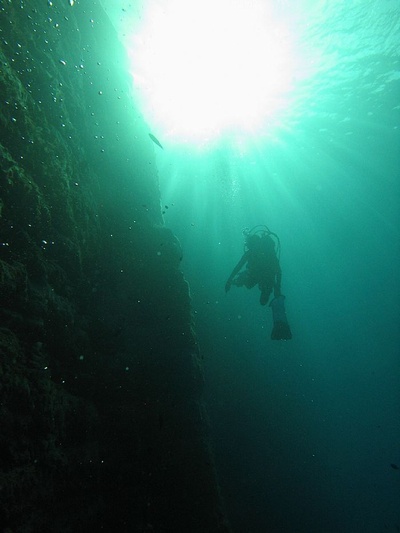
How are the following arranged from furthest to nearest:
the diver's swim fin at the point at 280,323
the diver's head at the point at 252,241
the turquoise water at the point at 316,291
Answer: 1. the turquoise water at the point at 316,291
2. the diver's head at the point at 252,241
3. the diver's swim fin at the point at 280,323

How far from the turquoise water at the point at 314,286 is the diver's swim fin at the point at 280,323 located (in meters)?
8.56

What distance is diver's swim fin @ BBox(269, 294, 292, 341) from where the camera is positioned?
6.05 metres

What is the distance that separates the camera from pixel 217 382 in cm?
1419

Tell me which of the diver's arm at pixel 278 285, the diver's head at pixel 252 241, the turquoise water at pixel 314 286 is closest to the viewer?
the diver's arm at pixel 278 285

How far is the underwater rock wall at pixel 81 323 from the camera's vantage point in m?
2.76

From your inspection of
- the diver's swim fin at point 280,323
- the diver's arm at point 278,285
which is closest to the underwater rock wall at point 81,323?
the diver's swim fin at point 280,323

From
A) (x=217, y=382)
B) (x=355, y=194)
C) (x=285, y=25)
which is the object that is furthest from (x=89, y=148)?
(x=355, y=194)

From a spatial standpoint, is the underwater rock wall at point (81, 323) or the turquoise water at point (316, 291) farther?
the turquoise water at point (316, 291)

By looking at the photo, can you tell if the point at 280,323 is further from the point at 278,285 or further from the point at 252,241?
the point at 252,241

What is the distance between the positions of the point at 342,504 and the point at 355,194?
1087 inches

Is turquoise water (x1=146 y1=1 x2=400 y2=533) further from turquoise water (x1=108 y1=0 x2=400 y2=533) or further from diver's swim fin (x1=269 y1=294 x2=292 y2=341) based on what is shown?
diver's swim fin (x1=269 y1=294 x2=292 y2=341)

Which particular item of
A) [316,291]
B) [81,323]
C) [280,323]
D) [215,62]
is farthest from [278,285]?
[316,291]

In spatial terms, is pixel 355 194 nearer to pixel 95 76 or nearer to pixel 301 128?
pixel 301 128

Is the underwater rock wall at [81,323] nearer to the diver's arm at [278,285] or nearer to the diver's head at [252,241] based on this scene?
the diver's head at [252,241]
